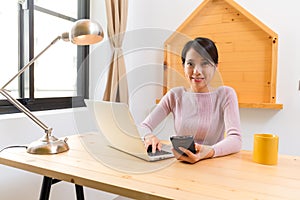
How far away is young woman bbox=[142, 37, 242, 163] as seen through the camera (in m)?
1.25

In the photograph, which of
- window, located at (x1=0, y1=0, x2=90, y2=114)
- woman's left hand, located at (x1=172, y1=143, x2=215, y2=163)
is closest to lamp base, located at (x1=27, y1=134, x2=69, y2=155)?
woman's left hand, located at (x1=172, y1=143, x2=215, y2=163)

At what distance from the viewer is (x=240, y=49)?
6.61 feet

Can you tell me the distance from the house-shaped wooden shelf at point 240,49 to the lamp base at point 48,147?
0.88 metres

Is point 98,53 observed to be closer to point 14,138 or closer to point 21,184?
point 14,138

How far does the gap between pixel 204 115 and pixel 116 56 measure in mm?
1027

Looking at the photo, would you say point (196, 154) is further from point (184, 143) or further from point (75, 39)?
point (75, 39)

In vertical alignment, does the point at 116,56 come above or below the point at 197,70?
above

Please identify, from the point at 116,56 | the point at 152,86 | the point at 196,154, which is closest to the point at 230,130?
the point at 196,154

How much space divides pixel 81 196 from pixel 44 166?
0.56 meters

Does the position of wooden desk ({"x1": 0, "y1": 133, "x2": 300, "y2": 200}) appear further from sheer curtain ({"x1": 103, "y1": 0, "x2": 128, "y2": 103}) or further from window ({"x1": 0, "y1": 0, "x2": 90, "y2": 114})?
sheer curtain ({"x1": 103, "y1": 0, "x2": 128, "y2": 103})

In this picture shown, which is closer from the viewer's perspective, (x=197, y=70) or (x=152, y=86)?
(x=197, y=70)

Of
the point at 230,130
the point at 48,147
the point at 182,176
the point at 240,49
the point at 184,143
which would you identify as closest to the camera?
the point at 182,176

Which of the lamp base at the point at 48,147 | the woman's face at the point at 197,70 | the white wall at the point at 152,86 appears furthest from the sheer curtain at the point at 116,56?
the lamp base at the point at 48,147

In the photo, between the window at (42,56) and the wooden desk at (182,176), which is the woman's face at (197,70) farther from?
the window at (42,56)
